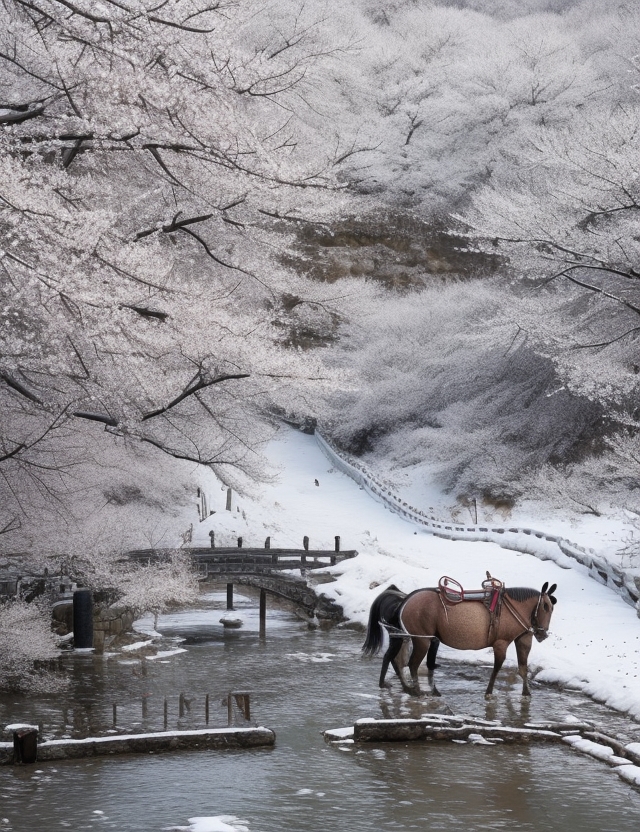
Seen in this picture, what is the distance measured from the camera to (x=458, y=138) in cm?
6231

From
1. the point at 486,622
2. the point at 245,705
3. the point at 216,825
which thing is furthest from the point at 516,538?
the point at 216,825

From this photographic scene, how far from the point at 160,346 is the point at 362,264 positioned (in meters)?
43.0

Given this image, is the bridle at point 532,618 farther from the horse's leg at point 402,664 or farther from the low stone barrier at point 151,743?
the low stone barrier at point 151,743

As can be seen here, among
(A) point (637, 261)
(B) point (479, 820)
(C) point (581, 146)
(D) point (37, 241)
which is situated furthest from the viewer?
(C) point (581, 146)

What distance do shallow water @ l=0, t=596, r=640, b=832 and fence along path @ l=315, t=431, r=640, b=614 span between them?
21.2ft

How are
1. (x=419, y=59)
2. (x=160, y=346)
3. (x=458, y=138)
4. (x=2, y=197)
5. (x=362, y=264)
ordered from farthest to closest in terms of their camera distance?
(x=419, y=59) → (x=458, y=138) → (x=362, y=264) → (x=160, y=346) → (x=2, y=197)

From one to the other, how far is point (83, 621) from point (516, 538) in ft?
50.7

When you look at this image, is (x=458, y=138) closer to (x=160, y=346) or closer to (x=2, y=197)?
(x=160, y=346)

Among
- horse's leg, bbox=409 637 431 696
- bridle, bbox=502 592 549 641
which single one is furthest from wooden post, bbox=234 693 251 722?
bridle, bbox=502 592 549 641

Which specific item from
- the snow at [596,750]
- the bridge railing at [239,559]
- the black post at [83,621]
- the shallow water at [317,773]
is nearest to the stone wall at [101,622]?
the black post at [83,621]

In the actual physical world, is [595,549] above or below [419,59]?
below

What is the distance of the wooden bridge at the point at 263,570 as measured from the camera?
2473 centimetres

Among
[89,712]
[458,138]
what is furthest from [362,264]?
[89,712]

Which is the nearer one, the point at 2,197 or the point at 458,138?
the point at 2,197
